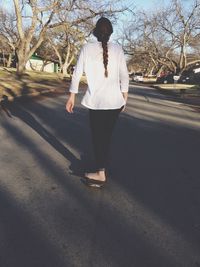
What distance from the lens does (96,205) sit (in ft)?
13.3

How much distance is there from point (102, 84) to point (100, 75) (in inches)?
4.5

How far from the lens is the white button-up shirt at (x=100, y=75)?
4441 mm

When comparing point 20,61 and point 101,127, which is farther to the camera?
point 20,61

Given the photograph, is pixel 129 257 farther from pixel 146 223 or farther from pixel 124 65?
pixel 124 65

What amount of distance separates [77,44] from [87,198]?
51.9 metres

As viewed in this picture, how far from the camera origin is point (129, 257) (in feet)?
9.89

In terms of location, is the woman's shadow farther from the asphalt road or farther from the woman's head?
the woman's head

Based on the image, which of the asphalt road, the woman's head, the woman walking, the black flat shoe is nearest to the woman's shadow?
the asphalt road

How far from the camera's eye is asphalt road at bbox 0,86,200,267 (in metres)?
3.04

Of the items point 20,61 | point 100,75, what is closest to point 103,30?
point 100,75

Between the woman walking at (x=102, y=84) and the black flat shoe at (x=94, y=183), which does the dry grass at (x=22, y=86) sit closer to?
the woman walking at (x=102, y=84)

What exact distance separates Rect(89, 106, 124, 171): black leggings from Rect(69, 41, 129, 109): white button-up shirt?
9cm

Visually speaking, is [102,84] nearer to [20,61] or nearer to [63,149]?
[63,149]

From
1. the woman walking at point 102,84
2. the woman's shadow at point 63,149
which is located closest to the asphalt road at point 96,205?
the woman's shadow at point 63,149
